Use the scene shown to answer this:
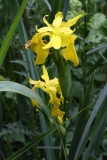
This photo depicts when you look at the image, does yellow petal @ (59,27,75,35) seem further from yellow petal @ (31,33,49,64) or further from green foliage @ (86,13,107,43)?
green foliage @ (86,13,107,43)

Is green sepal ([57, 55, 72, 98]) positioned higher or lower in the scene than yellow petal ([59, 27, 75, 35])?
lower

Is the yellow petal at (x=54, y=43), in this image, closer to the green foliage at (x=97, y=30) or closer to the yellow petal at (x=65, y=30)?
the yellow petal at (x=65, y=30)

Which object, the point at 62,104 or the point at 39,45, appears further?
the point at 62,104

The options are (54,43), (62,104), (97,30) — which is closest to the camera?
(54,43)

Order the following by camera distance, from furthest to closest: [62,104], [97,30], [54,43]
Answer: [97,30]
[62,104]
[54,43]

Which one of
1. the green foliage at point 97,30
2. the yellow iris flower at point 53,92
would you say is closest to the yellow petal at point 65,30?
the yellow iris flower at point 53,92

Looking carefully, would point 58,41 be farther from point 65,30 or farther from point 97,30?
point 97,30

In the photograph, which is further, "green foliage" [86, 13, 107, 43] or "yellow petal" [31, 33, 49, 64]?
"green foliage" [86, 13, 107, 43]

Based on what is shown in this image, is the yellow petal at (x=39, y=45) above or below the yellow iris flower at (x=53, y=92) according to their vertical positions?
above

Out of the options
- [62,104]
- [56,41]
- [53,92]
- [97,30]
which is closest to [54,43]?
[56,41]

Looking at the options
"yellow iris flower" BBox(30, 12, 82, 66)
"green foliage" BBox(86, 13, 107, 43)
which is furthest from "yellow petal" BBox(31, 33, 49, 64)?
"green foliage" BBox(86, 13, 107, 43)

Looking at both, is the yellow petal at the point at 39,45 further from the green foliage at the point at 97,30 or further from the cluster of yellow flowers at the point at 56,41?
the green foliage at the point at 97,30

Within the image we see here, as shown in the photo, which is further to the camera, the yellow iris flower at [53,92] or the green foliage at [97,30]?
the green foliage at [97,30]

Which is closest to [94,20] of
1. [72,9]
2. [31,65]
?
[72,9]
